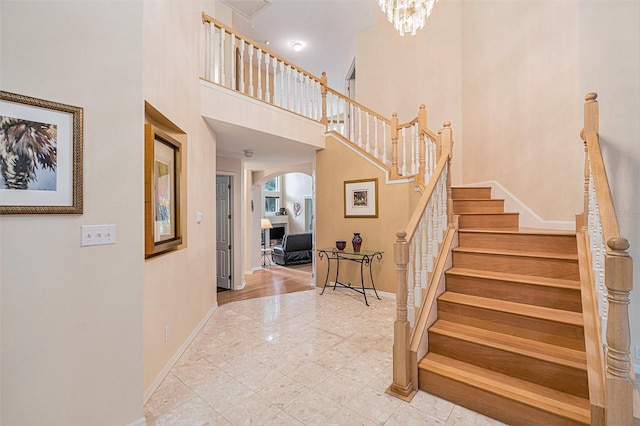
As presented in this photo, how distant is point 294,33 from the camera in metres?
6.02

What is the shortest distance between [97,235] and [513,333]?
2.83 metres

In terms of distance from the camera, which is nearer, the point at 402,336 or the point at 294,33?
the point at 402,336

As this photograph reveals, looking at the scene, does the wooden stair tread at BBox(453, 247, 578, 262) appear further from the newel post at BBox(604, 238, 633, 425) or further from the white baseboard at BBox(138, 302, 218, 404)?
the white baseboard at BBox(138, 302, 218, 404)

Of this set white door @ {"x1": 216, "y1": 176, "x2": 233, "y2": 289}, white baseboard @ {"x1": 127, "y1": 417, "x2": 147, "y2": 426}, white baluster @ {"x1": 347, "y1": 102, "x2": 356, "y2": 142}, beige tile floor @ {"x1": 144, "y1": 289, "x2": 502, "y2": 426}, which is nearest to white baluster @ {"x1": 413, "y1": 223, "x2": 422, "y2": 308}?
beige tile floor @ {"x1": 144, "y1": 289, "x2": 502, "y2": 426}

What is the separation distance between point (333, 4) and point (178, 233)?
4.88 meters

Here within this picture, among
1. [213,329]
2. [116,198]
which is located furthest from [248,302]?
[116,198]

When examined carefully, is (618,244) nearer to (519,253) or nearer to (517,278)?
(517,278)

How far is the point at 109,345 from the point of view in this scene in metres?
1.67

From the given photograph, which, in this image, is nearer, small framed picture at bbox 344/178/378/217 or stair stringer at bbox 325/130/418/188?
stair stringer at bbox 325/130/418/188

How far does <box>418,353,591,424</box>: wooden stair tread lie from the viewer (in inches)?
63.9

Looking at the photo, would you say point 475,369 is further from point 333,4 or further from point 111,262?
point 333,4

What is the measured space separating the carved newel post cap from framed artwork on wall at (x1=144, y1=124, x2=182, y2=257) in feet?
8.96

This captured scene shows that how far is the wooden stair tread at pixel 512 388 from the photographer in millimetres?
1622

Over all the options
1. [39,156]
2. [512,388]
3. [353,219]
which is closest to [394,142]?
[353,219]
